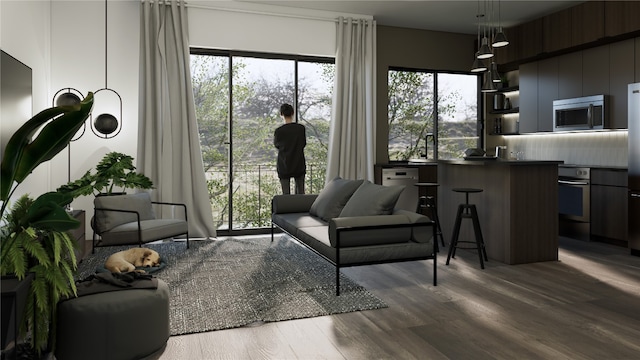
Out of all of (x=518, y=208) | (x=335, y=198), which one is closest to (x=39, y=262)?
(x=335, y=198)

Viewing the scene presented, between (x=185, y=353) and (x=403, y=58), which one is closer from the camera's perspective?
(x=185, y=353)

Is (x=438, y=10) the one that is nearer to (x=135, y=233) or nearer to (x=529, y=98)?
(x=529, y=98)

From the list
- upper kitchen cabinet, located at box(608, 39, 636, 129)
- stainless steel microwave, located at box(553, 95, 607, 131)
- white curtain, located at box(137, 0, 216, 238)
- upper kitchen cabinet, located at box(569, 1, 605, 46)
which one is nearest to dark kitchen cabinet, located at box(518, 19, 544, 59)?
upper kitchen cabinet, located at box(569, 1, 605, 46)

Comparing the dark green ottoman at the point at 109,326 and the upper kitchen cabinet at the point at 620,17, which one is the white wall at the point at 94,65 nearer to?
the dark green ottoman at the point at 109,326

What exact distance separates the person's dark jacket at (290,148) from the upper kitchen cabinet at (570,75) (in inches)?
136

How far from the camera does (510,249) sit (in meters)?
4.45

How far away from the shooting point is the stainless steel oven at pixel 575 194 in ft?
18.5

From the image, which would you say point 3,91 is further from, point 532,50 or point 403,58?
point 532,50

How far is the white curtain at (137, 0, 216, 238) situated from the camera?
18.4 ft

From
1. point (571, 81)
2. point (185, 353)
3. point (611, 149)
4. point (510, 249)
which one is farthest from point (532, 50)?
point (185, 353)

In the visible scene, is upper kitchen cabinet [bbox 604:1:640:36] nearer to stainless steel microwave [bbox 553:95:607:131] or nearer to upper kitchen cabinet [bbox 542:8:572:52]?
upper kitchen cabinet [bbox 542:8:572:52]

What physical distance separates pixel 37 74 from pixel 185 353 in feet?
12.6

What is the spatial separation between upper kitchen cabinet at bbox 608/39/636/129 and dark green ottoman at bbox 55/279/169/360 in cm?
544

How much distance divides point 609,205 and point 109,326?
5.37 meters
